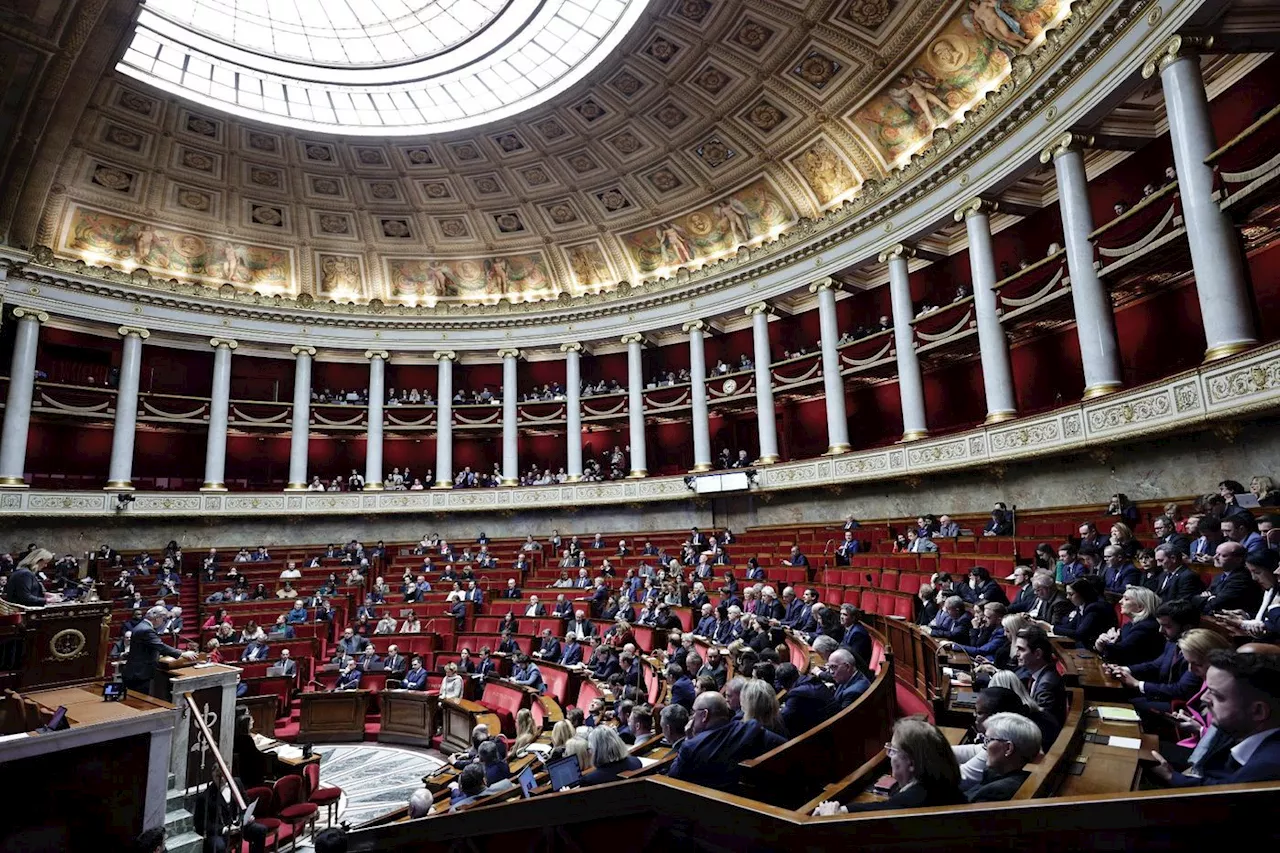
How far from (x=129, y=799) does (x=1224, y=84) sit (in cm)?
1896

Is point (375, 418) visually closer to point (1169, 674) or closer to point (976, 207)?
point (976, 207)

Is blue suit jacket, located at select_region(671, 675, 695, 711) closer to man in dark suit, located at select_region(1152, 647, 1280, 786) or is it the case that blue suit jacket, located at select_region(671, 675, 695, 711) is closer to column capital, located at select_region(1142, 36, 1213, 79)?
man in dark suit, located at select_region(1152, 647, 1280, 786)

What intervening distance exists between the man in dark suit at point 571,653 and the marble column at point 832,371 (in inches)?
382

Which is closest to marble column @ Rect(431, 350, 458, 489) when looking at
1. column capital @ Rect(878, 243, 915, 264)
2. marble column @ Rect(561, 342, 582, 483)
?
marble column @ Rect(561, 342, 582, 483)

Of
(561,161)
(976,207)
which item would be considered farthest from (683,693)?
(561,161)

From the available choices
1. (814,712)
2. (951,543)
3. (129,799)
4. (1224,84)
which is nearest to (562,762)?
(814,712)

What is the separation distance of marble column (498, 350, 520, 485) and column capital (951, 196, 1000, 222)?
16.0 m

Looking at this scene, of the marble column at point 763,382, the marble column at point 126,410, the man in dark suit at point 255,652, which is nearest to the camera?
the man in dark suit at point 255,652

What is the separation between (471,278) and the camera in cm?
2694

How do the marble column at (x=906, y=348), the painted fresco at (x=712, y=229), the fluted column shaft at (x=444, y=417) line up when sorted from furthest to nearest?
the fluted column shaft at (x=444, y=417)
the painted fresco at (x=712, y=229)
the marble column at (x=906, y=348)

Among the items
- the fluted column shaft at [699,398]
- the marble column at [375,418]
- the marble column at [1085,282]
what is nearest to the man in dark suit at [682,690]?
the marble column at [1085,282]

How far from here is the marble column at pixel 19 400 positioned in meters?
20.1

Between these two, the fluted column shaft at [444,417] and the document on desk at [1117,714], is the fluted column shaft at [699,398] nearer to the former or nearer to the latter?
the fluted column shaft at [444,417]

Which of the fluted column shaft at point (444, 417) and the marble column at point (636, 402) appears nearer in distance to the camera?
the marble column at point (636, 402)
